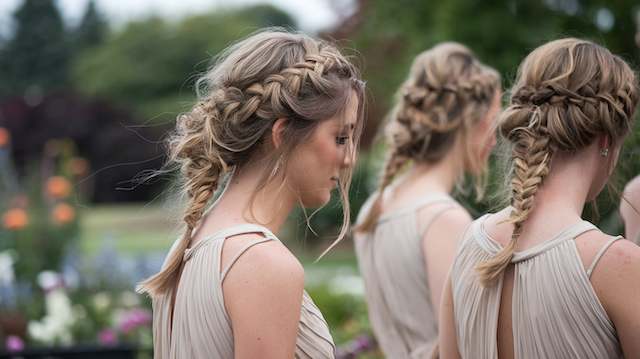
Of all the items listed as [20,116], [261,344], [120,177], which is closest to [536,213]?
[261,344]

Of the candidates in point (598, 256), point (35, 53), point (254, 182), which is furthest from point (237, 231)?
point (35, 53)

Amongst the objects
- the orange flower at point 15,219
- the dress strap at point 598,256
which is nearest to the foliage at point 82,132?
the orange flower at point 15,219

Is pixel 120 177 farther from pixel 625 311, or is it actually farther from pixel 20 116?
pixel 625 311

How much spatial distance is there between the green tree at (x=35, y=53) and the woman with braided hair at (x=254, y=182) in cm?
5546

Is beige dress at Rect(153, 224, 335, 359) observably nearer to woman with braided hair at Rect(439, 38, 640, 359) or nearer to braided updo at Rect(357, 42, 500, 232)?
woman with braided hair at Rect(439, 38, 640, 359)

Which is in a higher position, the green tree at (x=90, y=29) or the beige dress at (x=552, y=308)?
the beige dress at (x=552, y=308)

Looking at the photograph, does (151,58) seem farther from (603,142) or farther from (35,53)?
(603,142)

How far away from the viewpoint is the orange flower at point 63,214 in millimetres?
8000

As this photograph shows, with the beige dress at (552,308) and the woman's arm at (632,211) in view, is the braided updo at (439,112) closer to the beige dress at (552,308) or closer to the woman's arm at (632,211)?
the woman's arm at (632,211)

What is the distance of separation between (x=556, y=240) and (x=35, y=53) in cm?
5833

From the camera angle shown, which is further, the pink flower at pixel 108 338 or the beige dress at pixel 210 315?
the pink flower at pixel 108 338

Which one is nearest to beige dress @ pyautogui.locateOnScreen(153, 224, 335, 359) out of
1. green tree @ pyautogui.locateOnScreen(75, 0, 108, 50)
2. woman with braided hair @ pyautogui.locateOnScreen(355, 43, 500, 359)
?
woman with braided hair @ pyautogui.locateOnScreen(355, 43, 500, 359)

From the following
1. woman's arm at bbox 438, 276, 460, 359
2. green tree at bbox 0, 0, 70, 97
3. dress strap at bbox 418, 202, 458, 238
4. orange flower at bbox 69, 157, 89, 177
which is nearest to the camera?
woman's arm at bbox 438, 276, 460, 359

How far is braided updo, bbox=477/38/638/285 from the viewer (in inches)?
94.6
